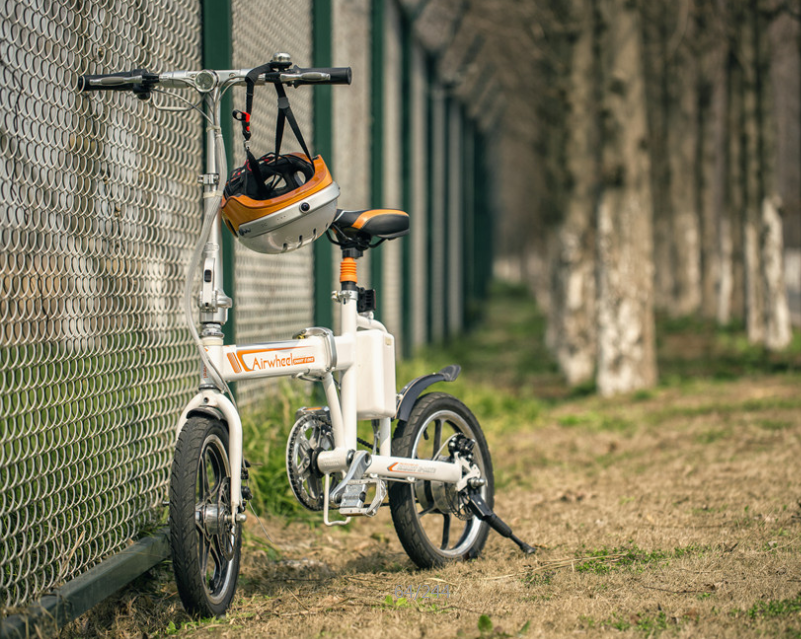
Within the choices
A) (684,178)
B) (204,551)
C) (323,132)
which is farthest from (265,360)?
(684,178)

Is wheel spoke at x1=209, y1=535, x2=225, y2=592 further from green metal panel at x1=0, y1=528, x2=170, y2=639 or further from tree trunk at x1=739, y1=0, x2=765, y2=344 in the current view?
tree trunk at x1=739, y1=0, x2=765, y2=344

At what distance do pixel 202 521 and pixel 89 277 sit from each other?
1.01 meters

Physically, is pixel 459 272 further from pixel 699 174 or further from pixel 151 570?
pixel 151 570

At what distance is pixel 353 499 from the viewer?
360cm

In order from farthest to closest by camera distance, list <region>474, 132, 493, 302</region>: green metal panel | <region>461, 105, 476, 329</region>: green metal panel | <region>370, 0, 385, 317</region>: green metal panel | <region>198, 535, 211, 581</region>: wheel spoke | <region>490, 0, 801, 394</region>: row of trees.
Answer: <region>474, 132, 493, 302</region>: green metal panel, <region>461, 105, 476, 329</region>: green metal panel, <region>490, 0, 801, 394</region>: row of trees, <region>370, 0, 385, 317</region>: green metal panel, <region>198, 535, 211, 581</region>: wheel spoke

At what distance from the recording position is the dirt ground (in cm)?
317

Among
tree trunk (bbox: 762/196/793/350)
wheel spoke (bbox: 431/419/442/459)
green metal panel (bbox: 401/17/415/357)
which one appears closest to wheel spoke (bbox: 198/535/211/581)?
wheel spoke (bbox: 431/419/442/459)

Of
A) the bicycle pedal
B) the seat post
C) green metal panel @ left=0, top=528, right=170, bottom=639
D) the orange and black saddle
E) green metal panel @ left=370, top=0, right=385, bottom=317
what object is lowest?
green metal panel @ left=0, top=528, right=170, bottom=639

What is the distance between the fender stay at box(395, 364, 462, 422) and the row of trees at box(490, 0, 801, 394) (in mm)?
6014

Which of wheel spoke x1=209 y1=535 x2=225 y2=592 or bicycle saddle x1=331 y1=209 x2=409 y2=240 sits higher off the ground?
bicycle saddle x1=331 y1=209 x2=409 y2=240

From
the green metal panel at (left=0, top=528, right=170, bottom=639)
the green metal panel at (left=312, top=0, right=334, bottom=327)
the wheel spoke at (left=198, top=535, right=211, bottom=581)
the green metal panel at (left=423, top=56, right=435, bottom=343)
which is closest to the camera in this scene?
the green metal panel at (left=0, top=528, right=170, bottom=639)

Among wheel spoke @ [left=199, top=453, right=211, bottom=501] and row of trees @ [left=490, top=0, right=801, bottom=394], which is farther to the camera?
row of trees @ [left=490, top=0, right=801, bottom=394]

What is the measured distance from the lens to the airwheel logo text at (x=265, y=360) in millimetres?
3367

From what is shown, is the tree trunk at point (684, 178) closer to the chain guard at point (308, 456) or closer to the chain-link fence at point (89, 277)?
the chain-link fence at point (89, 277)
